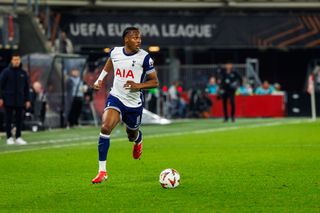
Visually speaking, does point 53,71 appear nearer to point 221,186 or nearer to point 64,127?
point 64,127

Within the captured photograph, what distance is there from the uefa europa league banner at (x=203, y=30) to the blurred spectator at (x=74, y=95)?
11528mm

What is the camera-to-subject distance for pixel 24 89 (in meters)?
→ 26.7

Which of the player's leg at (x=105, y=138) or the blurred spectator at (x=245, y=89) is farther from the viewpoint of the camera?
the blurred spectator at (x=245, y=89)

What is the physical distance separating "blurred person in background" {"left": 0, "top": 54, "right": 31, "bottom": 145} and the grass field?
0.89 m

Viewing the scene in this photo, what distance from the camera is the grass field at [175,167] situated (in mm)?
12703

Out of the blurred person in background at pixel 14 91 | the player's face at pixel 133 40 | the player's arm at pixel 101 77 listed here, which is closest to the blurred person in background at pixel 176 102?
the blurred person in background at pixel 14 91

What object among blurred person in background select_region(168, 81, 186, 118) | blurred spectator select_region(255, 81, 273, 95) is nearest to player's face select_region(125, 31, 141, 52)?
blurred person in background select_region(168, 81, 186, 118)

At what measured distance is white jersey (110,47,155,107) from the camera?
1636 cm

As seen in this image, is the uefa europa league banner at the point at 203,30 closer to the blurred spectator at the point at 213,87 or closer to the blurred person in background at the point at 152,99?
Result: the blurred spectator at the point at 213,87

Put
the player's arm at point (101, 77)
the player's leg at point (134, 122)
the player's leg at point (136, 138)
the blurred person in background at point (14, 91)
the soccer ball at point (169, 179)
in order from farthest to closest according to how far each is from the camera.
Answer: the blurred person in background at point (14, 91) < the player's leg at point (136, 138) < the player's leg at point (134, 122) < the player's arm at point (101, 77) < the soccer ball at point (169, 179)

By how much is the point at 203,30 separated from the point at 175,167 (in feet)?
111

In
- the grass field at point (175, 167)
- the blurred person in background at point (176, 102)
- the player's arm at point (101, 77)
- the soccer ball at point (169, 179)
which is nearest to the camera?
the grass field at point (175, 167)

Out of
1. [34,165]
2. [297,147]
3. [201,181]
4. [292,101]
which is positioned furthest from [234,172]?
[292,101]

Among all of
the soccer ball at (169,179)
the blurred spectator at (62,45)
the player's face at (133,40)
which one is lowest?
the soccer ball at (169,179)
